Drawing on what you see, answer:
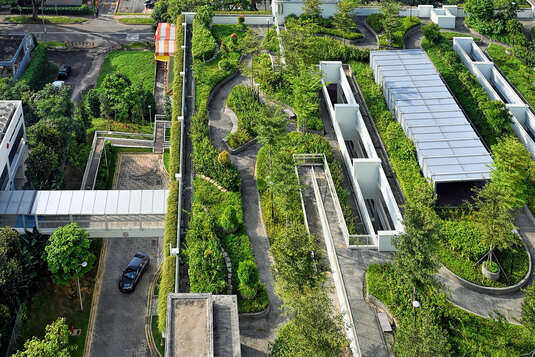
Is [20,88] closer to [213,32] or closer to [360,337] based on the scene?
[213,32]

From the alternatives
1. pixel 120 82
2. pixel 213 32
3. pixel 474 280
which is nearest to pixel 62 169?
pixel 120 82

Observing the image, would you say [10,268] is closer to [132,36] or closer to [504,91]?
A: [504,91]

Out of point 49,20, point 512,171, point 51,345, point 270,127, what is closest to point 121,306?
point 51,345

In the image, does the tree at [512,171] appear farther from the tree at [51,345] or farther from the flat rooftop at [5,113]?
the flat rooftop at [5,113]

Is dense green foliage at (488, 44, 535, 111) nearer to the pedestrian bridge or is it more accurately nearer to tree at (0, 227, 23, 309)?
the pedestrian bridge

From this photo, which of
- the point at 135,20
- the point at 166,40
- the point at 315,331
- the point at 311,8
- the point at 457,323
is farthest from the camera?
the point at 135,20

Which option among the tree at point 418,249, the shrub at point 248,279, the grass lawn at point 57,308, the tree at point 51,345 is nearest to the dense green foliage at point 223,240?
the shrub at point 248,279
